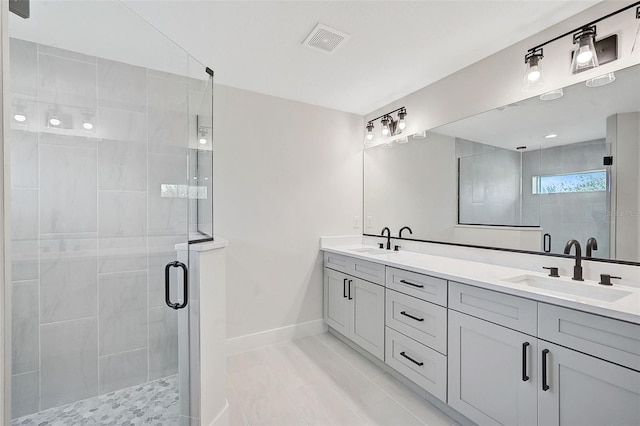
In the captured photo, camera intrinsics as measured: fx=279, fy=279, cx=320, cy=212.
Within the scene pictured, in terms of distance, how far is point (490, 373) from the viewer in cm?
147

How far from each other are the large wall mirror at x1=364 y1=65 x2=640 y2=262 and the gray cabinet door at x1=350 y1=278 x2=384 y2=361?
2.42 ft

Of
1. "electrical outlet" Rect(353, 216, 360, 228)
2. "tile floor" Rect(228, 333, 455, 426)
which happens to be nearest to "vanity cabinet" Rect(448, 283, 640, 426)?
"tile floor" Rect(228, 333, 455, 426)

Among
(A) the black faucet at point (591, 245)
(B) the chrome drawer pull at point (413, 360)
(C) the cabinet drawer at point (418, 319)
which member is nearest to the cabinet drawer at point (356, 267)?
(C) the cabinet drawer at point (418, 319)

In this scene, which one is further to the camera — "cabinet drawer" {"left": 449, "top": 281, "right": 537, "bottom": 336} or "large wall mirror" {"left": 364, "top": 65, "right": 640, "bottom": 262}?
"large wall mirror" {"left": 364, "top": 65, "right": 640, "bottom": 262}

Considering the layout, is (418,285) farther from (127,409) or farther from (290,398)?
(127,409)

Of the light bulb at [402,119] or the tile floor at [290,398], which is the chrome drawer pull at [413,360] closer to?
the tile floor at [290,398]

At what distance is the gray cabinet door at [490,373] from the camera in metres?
1.32

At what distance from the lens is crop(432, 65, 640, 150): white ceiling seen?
4.78ft

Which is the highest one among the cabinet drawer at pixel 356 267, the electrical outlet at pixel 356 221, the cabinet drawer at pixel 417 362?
the electrical outlet at pixel 356 221

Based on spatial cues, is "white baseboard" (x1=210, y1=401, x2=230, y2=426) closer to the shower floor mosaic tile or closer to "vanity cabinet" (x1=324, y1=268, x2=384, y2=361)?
the shower floor mosaic tile

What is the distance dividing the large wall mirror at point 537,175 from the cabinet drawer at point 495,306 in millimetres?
605

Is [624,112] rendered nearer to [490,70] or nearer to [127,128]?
[490,70]

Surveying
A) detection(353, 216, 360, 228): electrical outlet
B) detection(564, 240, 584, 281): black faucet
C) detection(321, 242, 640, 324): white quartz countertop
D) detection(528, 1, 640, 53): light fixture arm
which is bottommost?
detection(321, 242, 640, 324): white quartz countertop

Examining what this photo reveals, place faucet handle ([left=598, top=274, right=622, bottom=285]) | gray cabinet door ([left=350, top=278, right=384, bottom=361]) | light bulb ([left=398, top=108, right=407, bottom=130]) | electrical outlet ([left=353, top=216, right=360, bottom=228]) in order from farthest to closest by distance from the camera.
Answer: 1. electrical outlet ([left=353, top=216, right=360, bottom=228])
2. light bulb ([left=398, top=108, right=407, bottom=130])
3. gray cabinet door ([left=350, top=278, right=384, bottom=361])
4. faucet handle ([left=598, top=274, right=622, bottom=285])
